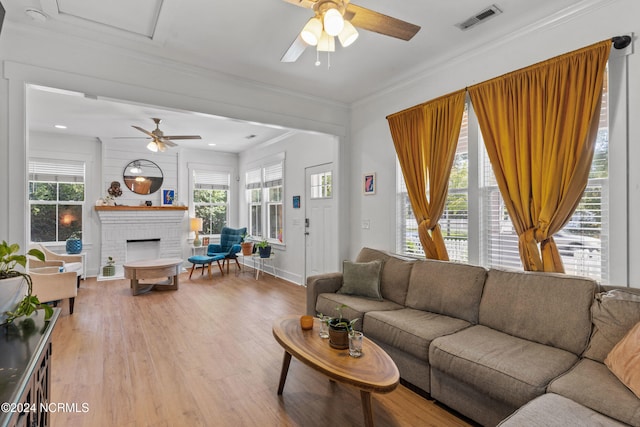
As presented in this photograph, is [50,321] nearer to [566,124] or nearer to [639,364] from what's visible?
[639,364]

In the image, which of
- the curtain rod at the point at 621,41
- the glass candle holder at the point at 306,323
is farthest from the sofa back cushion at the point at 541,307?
the curtain rod at the point at 621,41

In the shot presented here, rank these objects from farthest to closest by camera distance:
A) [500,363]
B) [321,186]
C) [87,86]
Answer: [321,186] < [87,86] < [500,363]

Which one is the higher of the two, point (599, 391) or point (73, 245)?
point (73, 245)

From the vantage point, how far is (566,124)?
2.40 m

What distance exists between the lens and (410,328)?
8.07ft

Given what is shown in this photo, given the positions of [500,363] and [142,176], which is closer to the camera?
[500,363]

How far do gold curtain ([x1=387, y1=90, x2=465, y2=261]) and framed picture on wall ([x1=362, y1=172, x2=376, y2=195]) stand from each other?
2.01 feet

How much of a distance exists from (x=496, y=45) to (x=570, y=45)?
A: 602 mm

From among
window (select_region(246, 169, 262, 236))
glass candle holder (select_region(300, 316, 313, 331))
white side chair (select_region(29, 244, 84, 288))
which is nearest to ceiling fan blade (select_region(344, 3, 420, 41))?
glass candle holder (select_region(300, 316, 313, 331))

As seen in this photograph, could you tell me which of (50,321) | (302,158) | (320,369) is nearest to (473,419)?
(320,369)

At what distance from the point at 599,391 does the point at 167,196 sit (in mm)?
7474

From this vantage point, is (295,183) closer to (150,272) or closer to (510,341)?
(150,272)

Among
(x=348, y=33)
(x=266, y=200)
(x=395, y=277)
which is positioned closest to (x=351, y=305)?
(x=395, y=277)

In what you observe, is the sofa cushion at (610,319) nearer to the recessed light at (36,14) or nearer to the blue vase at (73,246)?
the recessed light at (36,14)
